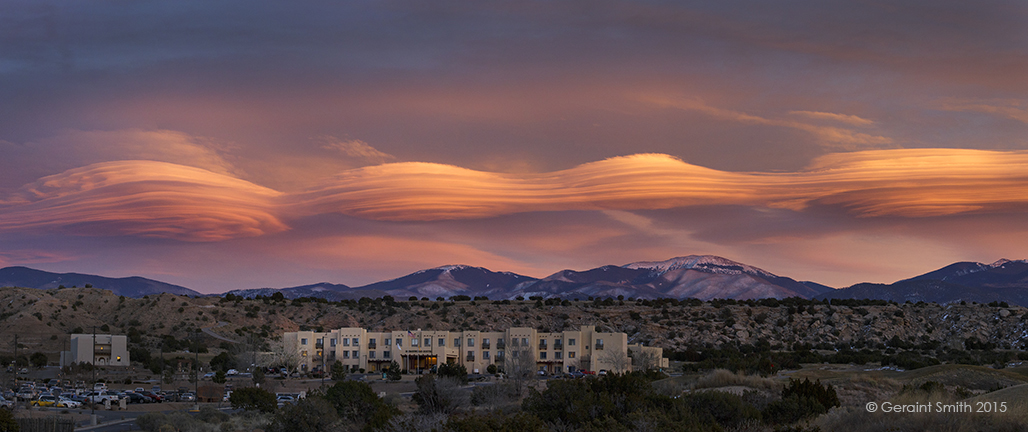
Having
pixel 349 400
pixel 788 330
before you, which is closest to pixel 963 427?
pixel 349 400

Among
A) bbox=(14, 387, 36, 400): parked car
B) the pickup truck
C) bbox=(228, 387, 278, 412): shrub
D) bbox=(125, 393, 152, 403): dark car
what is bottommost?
bbox=(125, 393, 152, 403): dark car

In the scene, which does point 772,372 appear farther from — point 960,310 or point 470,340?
point 960,310

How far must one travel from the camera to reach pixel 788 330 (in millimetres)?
117062

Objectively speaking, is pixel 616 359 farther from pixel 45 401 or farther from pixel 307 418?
pixel 307 418

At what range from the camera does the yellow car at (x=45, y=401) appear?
61.6 meters

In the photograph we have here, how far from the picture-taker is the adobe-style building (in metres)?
99.4

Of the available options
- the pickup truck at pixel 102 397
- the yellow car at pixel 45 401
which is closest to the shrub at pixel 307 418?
Answer: the pickup truck at pixel 102 397

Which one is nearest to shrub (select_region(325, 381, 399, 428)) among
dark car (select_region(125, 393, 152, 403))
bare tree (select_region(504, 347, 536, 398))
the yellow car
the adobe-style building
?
bare tree (select_region(504, 347, 536, 398))

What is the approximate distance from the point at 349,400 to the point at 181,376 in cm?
5468

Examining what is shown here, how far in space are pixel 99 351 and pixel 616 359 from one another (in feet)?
206

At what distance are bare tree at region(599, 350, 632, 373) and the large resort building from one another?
275mm

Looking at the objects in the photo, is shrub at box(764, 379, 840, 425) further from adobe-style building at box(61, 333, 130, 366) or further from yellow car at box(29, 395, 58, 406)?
adobe-style building at box(61, 333, 130, 366)

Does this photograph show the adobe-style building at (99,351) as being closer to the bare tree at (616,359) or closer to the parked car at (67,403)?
the parked car at (67,403)

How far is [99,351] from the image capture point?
10125cm
